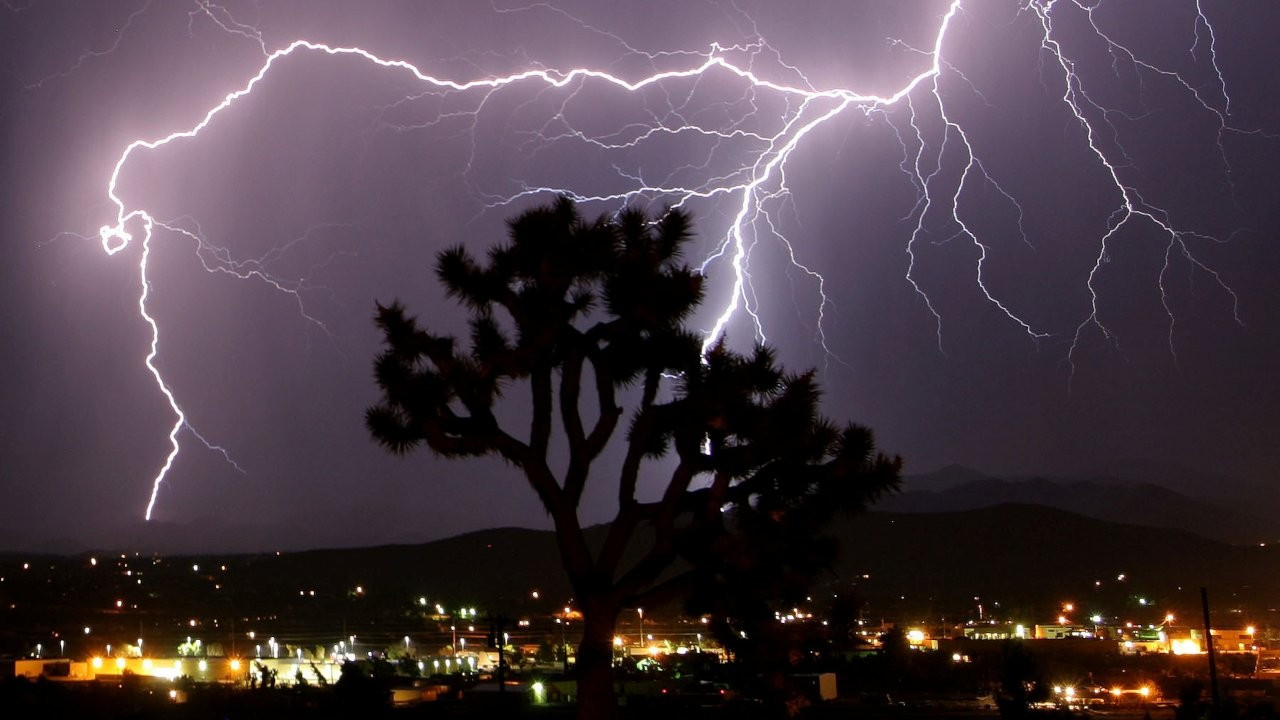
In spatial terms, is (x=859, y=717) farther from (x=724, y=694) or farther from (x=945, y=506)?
(x=945, y=506)

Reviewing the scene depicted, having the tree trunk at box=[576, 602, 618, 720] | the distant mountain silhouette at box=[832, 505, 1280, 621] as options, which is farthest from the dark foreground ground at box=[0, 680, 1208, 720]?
the distant mountain silhouette at box=[832, 505, 1280, 621]

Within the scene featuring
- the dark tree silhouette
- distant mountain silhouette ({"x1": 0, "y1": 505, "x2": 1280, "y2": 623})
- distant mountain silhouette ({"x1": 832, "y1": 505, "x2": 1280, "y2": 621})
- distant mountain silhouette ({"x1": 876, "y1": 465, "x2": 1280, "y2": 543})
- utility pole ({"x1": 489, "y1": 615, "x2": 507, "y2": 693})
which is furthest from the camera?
distant mountain silhouette ({"x1": 876, "y1": 465, "x2": 1280, "y2": 543})

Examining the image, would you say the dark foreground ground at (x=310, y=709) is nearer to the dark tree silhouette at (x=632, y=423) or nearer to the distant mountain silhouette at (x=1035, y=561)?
the dark tree silhouette at (x=632, y=423)

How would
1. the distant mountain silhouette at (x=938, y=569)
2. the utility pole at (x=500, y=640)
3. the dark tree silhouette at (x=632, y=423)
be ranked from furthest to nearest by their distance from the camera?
1. the distant mountain silhouette at (x=938, y=569)
2. the utility pole at (x=500, y=640)
3. the dark tree silhouette at (x=632, y=423)

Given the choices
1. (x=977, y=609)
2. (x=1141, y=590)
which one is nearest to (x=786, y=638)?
(x=977, y=609)

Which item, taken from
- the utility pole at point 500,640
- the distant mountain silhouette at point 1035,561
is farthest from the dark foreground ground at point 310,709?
the distant mountain silhouette at point 1035,561

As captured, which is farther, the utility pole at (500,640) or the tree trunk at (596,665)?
the utility pole at (500,640)

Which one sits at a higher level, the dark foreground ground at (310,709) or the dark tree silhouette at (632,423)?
the dark tree silhouette at (632,423)

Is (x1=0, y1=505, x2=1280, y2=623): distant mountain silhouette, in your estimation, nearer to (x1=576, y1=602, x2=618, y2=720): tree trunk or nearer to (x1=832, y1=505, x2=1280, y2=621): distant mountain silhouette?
(x1=832, y1=505, x2=1280, y2=621): distant mountain silhouette

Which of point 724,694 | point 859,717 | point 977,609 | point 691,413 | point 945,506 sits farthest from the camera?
point 945,506
